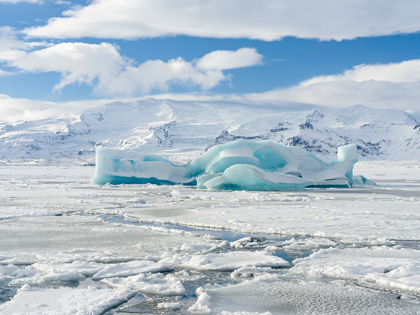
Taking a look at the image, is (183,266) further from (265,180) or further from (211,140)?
(211,140)

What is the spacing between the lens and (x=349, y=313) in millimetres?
4117

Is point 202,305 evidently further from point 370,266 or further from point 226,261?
point 370,266

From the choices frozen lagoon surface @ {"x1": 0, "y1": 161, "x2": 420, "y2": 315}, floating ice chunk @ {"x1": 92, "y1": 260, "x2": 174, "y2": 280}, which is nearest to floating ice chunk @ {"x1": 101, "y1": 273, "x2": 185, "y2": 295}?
frozen lagoon surface @ {"x1": 0, "y1": 161, "x2": 420, "y2": 315}

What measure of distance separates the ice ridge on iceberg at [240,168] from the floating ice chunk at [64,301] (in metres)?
14.9

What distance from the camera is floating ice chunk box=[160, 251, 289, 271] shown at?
5.87 meters

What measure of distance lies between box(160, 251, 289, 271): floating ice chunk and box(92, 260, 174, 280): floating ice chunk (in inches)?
10.7

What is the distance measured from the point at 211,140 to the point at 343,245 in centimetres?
18399

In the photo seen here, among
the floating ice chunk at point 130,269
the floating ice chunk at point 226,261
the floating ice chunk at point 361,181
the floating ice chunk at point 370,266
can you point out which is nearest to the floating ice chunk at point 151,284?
the floating ice chunk at point 130,269

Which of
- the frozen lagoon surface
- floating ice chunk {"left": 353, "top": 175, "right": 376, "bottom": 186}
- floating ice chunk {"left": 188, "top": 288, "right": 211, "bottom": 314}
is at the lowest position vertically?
floating ice chunk {"left": 353, "top": 175, "right": 376, "bottom": 186}

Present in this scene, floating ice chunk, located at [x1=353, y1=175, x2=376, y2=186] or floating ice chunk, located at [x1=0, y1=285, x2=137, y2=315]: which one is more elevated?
floating ice chunk, located at [x1=0, y1=285, x2=137, y2=315]

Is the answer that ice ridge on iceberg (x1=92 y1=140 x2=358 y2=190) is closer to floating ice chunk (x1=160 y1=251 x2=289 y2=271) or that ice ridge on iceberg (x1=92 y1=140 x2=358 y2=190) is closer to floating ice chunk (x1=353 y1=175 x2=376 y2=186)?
floating ice chunk (x1=353 y1=175 x2=376 y2=186)

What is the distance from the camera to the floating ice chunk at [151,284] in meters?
4.79

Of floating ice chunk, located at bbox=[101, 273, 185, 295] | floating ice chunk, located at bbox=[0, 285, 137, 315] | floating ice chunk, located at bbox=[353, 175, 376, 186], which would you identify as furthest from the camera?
floating ice chunk, located at bbox=[353, 175, 376, 186]

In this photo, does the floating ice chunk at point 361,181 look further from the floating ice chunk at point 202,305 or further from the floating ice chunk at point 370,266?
the floating ice chunk at point 202,305
